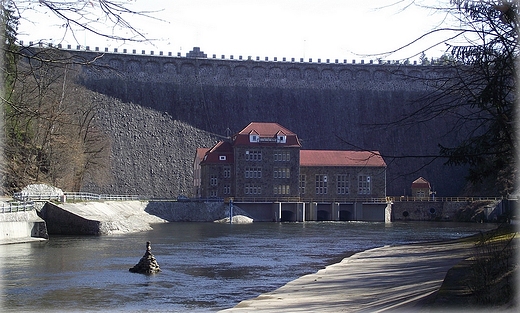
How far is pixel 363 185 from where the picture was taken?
8169 cm

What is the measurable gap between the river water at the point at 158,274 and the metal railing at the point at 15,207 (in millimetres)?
2323

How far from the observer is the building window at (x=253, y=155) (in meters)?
78.3

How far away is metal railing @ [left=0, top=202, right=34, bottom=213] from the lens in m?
38.1

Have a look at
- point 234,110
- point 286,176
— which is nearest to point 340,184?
point 286,176

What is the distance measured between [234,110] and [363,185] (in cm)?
2929

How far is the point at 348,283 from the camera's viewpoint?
2122cm

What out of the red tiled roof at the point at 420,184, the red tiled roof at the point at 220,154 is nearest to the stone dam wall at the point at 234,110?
the red tiled roof at the point at 420,184

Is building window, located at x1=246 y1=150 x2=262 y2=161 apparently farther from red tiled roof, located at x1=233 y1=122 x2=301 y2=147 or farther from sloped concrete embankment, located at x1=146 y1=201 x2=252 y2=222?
sloped concrete embankment, located at x1=146 y1=201 x2=252 y2=222

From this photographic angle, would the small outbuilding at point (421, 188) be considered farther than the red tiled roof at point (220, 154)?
Yes

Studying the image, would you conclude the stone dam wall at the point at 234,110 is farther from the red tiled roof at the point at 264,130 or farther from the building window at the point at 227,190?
the red tiled roof at the point at 264,130

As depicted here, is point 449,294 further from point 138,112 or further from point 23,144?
point 138,112

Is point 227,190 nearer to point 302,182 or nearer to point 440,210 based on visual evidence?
point 302,182

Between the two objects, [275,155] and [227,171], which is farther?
[227,171]

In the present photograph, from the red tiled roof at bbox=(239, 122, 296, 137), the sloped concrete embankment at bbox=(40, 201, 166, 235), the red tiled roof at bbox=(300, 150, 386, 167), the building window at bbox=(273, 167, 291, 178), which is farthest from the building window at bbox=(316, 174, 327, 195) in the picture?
the sloped concrete embankment at bbox=(40, 201, 166, 235)
